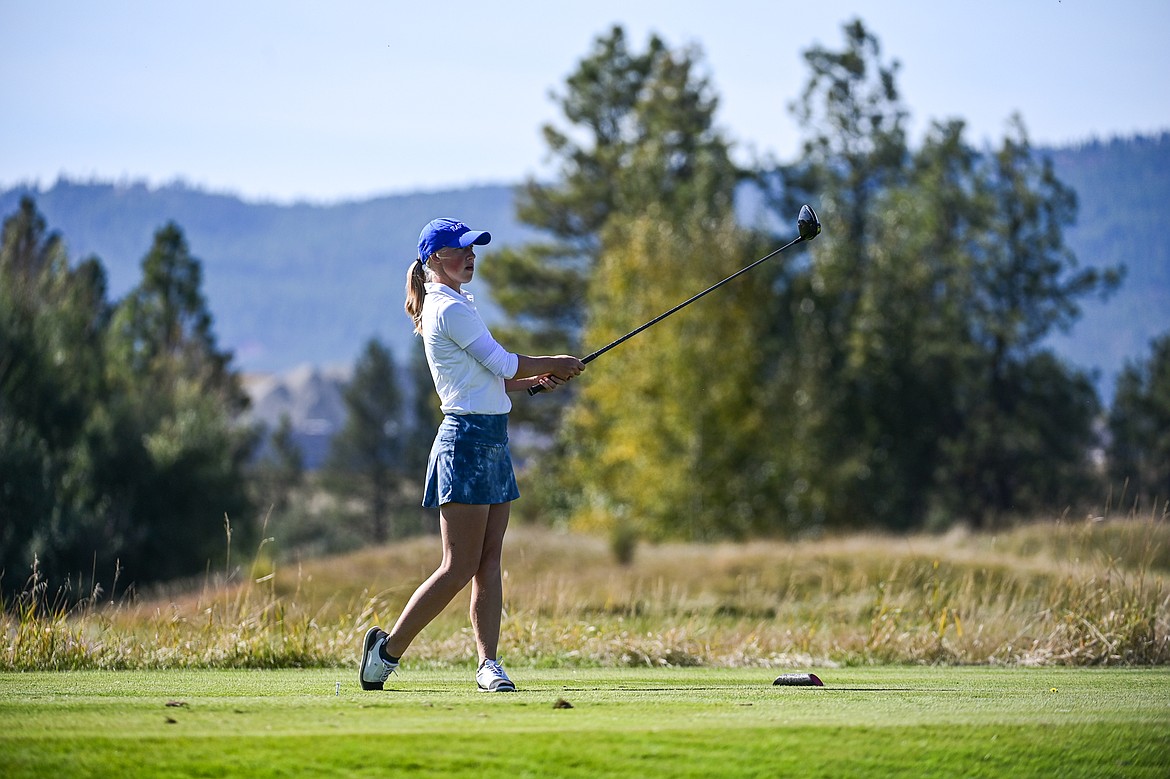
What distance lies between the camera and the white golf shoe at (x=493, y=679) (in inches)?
265

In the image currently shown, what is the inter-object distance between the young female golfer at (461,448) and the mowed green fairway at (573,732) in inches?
10.3

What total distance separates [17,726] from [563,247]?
55.8m

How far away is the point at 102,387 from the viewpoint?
45.8 metres

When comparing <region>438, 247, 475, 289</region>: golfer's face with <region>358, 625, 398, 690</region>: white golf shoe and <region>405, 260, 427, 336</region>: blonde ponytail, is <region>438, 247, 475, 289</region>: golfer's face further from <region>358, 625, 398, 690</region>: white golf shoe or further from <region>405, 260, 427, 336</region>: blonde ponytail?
<region>358, 625, 398, 690</region>: white golf shoe

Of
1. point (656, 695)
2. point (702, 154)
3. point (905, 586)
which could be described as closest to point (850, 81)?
point (702, 154)

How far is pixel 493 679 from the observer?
6762 millimetres

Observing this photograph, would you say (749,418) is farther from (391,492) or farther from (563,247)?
(391,492)

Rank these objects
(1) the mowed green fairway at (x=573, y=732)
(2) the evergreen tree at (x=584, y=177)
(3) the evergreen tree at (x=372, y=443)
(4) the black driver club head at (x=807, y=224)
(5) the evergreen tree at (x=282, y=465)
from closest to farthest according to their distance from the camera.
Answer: (1) the mowed green fairway at (x=573, y=732) < (4) the black driver club head at (x=807, y=224) < (2) the evergreen tree at (x=584, y=177) < (5) the evergreen tree at (x=282, y=465) < (3) the evergreen tree at (x=372, y=443)

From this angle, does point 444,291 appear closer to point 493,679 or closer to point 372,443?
point 493,679

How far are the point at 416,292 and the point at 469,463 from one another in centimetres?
93

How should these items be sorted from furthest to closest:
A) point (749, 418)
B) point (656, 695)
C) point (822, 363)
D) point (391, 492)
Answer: point (391, 492) < point (822, 363) < point (749, 418) < point (656, 695)

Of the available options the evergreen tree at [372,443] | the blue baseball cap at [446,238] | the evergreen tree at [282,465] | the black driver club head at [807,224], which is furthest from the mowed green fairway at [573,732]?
the evergreen tree at [372,443]

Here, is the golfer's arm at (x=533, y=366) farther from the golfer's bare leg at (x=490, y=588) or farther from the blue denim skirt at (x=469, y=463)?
the golfer's bare leg at (x=490, y=588)

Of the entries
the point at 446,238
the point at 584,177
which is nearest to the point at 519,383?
the point at 446,238
